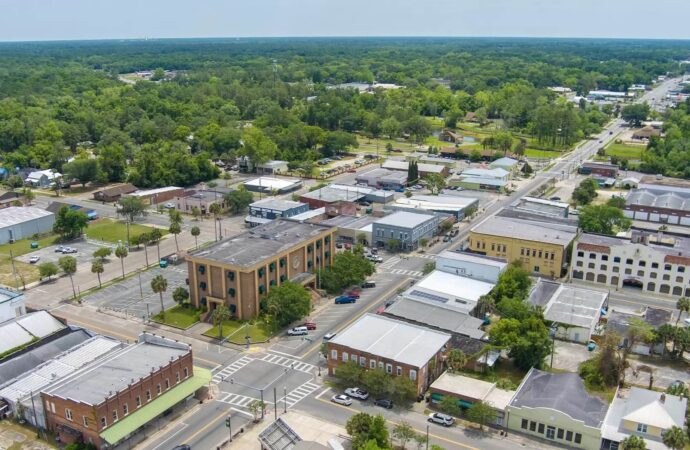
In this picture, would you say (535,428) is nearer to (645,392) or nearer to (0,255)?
Result: (645,392)

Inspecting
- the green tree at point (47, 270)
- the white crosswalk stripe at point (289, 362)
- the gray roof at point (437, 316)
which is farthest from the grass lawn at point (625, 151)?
the green tree at point (47, 270)

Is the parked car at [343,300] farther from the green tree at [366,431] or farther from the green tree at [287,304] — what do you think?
the green tree at [366,431]

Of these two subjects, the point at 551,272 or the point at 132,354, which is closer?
the point at 132,354

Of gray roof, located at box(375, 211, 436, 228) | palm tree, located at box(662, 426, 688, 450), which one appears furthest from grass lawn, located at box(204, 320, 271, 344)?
palm tree, located at box(662, 426, 688, 450)

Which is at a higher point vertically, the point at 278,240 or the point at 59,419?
the point at 278,240

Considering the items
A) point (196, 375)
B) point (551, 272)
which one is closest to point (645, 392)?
point (551, 272)

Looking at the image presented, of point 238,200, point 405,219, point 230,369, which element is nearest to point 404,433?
point 230,369

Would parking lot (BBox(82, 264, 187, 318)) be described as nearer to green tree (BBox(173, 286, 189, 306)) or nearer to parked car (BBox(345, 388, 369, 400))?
green tree (BBox(173, 286, 189, 306))
